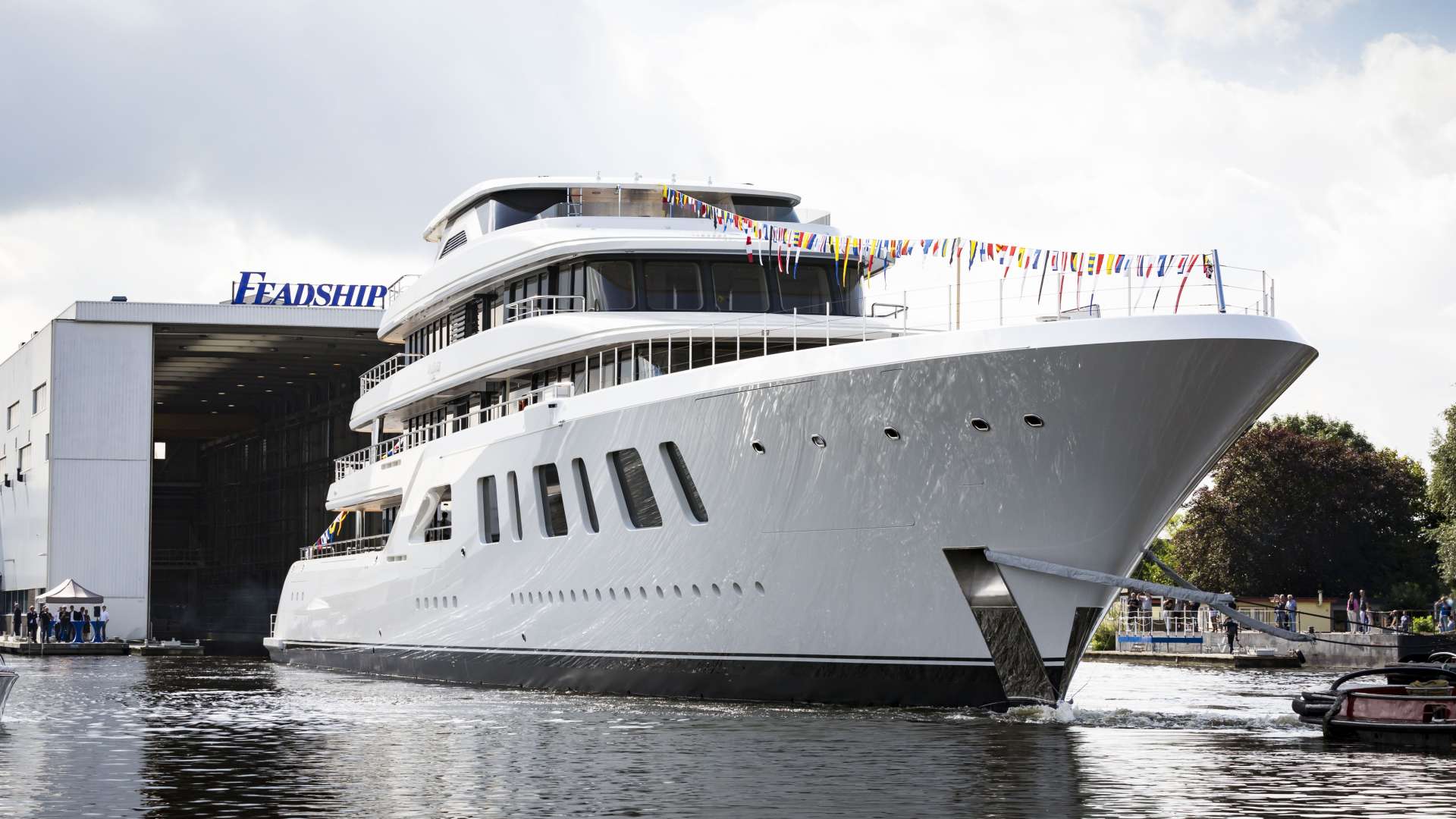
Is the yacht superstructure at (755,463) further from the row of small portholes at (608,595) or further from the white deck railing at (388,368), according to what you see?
the white deck railing at (388,368)

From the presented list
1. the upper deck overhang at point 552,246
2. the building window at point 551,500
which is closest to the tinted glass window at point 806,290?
the upper deck overhang at point 552,246

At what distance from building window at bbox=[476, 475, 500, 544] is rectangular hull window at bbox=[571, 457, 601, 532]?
313cm

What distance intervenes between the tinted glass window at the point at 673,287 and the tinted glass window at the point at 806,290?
1345 mm

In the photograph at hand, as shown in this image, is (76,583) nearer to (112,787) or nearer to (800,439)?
(800,439)

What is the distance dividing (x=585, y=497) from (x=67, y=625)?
30.5 m

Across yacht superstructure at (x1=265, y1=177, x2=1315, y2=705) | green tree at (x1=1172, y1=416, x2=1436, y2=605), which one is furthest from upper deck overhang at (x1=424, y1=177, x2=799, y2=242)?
green tree at (x1=1172, y1=416, x2=1436, y2=605)

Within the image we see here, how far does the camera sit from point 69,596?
46281mm

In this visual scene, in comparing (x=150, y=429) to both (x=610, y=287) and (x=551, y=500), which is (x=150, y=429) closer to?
(x=610, y=287)

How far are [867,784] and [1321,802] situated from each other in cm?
326

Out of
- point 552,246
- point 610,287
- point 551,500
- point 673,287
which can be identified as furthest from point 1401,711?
point 552,246

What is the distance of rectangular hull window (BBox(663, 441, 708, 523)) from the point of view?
21656 millimetres

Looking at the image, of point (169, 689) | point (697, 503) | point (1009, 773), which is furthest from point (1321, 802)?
point (169, 689)

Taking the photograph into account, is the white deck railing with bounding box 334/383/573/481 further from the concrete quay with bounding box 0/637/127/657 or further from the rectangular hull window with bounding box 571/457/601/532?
the concrete quay with bounding box 0/637/127/657

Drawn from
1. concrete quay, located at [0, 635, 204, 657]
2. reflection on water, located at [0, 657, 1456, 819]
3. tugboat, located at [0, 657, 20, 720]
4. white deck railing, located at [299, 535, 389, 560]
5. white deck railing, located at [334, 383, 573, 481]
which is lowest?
reflection on water, located at [0, 657, 1456, 819]
